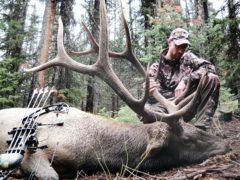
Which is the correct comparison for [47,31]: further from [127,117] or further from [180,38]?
[180,38]

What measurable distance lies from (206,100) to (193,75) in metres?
0.43

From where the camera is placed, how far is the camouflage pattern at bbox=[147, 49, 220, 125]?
4539 millimetres

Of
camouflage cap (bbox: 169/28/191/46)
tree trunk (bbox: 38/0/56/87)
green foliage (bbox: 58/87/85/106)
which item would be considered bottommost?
green foliage (bbox: 58/87/85/106)

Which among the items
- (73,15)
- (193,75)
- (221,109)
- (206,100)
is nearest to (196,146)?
(206,100)

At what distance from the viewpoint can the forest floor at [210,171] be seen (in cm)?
295

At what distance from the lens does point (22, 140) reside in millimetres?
3158

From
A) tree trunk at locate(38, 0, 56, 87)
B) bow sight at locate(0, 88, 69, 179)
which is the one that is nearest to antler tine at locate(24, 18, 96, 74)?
bow sight at locate(0, 88, 69, 179)

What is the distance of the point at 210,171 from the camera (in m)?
3.10

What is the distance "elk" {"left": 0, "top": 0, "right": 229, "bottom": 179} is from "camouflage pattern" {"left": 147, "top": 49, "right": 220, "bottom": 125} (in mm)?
437

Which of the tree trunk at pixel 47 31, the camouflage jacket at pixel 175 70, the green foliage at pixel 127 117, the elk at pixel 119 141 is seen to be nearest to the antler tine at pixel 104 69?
the elk at pixel 119 141

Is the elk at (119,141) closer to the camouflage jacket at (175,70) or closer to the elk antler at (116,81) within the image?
the elk antler at (116,81)

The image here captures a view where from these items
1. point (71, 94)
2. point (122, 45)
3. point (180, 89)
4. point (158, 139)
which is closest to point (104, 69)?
point (158, 139)

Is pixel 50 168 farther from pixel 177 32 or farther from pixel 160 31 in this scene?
pixel 160 31

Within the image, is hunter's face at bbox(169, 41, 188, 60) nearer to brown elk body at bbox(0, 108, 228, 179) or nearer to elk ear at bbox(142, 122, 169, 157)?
brown elk body at bbox(0, 108, 228, 179)
